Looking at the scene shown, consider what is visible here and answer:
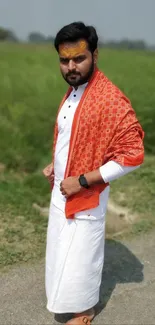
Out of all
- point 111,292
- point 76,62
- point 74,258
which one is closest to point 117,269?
point 111,292

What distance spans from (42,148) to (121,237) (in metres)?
2.31

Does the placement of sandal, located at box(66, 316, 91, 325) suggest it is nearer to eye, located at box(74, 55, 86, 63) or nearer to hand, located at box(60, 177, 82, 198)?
hand, located at box(60, 177, 82, 198)

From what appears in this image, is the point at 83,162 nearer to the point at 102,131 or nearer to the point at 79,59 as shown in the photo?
the point at 102,131

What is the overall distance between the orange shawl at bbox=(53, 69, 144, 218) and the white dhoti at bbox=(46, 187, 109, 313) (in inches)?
7.2

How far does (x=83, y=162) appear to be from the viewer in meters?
2.25

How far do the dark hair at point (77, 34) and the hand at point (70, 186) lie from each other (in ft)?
1.88

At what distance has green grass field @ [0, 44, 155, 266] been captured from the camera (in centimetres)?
359

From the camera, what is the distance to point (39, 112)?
623 centimetres

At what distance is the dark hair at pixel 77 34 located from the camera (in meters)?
2.16

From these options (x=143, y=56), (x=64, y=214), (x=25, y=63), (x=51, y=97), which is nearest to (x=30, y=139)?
(x=51, y=97)

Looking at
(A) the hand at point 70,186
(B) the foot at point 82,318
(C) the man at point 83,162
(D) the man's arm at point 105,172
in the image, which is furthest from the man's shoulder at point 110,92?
(B) the foot at point 82,318

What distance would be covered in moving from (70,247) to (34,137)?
357cm

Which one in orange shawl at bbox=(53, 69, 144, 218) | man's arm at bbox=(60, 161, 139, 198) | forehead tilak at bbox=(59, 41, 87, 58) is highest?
forehead tilak at bbox=(59, 41, 87, 58)

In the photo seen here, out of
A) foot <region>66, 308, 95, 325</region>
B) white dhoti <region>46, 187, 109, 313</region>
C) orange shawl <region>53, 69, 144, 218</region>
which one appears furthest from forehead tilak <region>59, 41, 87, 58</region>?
foot <region>66, 308, 95, 325</region>
